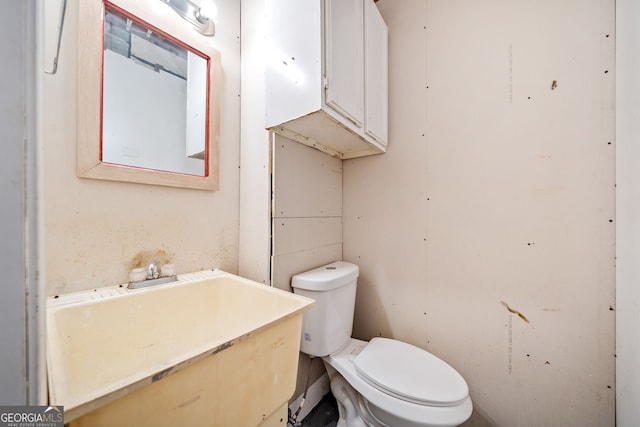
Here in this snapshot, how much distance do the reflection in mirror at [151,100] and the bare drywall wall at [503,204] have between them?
3.03ft

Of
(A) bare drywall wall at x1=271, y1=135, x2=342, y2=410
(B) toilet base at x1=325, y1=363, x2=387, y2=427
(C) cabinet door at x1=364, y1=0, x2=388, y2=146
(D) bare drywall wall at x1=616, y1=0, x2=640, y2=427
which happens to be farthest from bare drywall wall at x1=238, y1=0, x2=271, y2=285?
(D) bare drywall wall at x1=616, y1=0, x2=640, y2=427

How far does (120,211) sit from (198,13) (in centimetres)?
82

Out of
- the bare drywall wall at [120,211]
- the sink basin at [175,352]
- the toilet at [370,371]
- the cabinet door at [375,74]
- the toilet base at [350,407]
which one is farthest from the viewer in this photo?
the cabinet door at [375,74]

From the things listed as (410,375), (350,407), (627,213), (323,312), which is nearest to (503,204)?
(627,213)

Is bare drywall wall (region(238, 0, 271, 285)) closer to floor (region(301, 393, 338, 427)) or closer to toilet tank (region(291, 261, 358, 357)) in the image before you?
toilet tank (region(291, 261, 358, 357))

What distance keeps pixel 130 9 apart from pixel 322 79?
675mm

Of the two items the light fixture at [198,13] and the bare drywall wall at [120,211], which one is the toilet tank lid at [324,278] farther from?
the light fixture at [198,13]

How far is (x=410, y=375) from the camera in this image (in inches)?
35.1

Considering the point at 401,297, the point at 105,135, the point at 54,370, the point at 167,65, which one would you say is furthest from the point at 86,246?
the point at 401,297

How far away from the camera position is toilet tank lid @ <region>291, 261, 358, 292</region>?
3.31 ft

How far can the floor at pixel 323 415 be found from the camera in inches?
43.9

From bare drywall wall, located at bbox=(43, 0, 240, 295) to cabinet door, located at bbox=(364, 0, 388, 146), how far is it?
0.61 metres

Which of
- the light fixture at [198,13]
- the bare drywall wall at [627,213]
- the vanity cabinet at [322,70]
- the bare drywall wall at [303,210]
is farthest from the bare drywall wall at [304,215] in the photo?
the bare drywall wall at [627,213]

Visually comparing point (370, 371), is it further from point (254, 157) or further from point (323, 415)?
point (254, 157)
